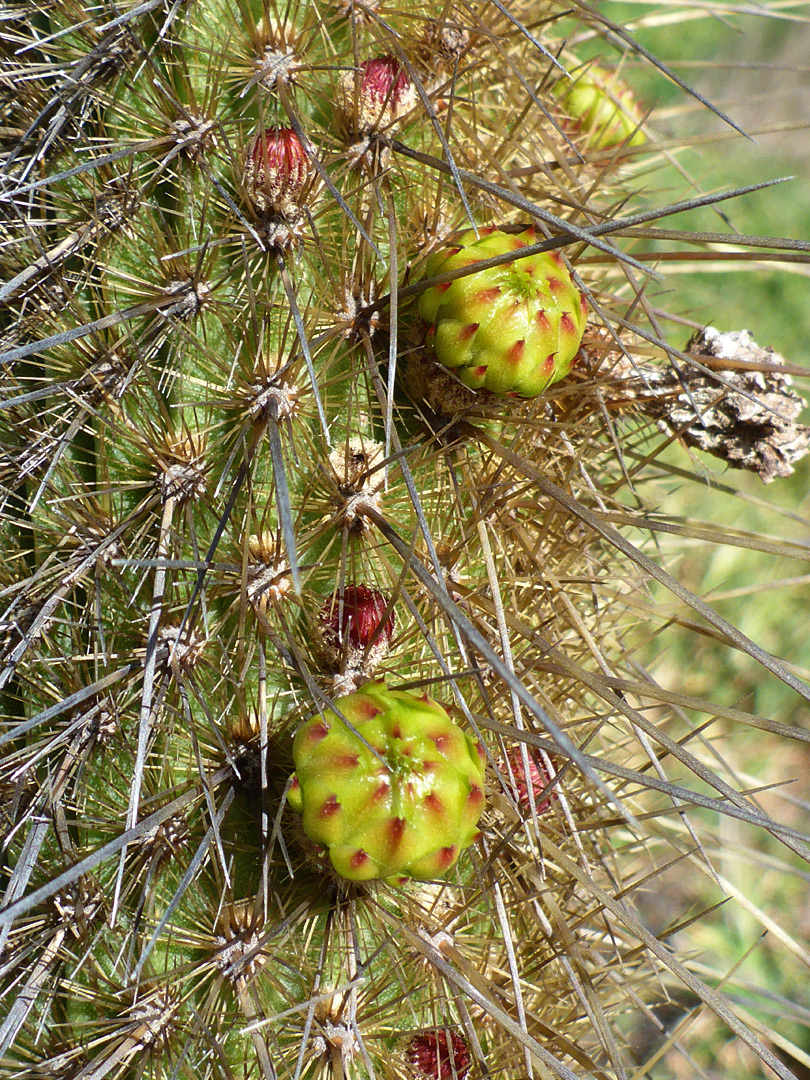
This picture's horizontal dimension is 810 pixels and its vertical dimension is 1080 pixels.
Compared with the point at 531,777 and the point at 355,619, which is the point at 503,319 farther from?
the point at 531,777

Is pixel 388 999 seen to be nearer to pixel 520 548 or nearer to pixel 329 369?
pixel 520 548

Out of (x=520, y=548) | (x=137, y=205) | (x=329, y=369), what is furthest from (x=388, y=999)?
(x=137, y=205)

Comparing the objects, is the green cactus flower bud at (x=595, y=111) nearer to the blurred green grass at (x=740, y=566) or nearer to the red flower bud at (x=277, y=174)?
the blurred green grass at (x=740, y=566)

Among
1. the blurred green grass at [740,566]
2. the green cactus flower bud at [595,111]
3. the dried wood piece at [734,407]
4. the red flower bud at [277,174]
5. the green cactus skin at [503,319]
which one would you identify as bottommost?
the blurred green grass at [740,566]

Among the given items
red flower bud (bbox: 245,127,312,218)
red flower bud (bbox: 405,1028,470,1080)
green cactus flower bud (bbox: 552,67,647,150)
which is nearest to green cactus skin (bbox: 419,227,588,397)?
red flower bud (bbox: 245,127,312,218)

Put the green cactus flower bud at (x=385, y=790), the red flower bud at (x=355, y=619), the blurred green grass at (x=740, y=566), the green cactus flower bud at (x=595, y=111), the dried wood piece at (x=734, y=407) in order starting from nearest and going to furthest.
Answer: the green cactus flower bud at (x=385, y=790)
the red flower bud at (x=355, y=619)
the dried wood piece at (x=734, y=407)
the green cactus flower bud at (x=595, y=111)
the blurred green grass at (x=740, y=566)

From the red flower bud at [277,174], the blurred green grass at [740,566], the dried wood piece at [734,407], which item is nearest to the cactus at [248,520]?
the red flower bud at [277,174]
